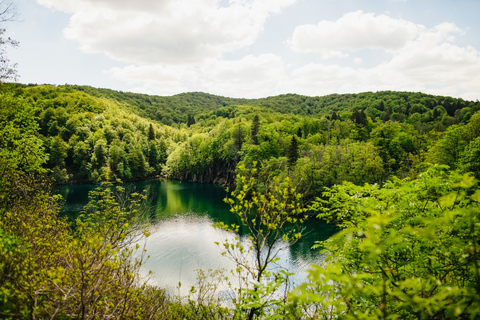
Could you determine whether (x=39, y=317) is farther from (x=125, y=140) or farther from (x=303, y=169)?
(x=125, y=140)

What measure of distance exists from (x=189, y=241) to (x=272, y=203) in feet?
88.3

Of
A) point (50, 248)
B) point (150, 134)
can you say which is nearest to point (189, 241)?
point (50, 248)

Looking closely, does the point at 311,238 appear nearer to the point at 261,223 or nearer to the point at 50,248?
the point at 50,248

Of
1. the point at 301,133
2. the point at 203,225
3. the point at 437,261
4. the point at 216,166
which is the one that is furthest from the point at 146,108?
the point at 437,261

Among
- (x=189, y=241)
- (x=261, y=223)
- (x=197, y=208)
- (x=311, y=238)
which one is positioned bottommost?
(x=189, y=241)

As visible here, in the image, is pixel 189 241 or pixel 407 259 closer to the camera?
pixel 407 259

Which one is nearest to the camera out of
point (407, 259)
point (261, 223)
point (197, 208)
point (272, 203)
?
point (272, 203)

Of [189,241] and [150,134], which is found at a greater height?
[150,134]

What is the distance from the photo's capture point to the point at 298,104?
15088 centimetres

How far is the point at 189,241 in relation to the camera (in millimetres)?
29266

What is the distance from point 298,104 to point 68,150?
118242 mm

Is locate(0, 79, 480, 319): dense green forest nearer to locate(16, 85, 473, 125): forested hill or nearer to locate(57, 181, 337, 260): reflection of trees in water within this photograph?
locate(16, 85, 473, 125): forested hill

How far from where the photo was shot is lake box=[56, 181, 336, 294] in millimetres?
22062

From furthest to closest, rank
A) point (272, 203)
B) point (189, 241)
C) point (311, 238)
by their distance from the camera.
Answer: point (311, 238) < point (189, 241) < point (272, 203)
